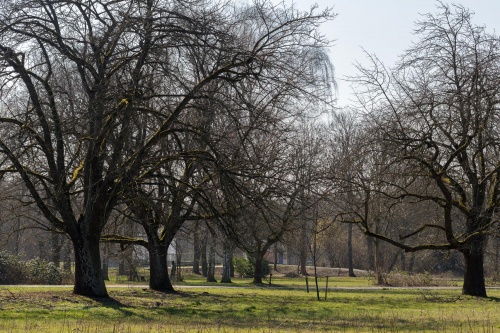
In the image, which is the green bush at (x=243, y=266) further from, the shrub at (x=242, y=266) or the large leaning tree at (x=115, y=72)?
the large leaning tree at (x=115, y=72)

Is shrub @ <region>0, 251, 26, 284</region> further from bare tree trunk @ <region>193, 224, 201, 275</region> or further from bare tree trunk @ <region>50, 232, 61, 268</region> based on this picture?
bare tree trunk @ <region>193, 224, 201, 275</region>

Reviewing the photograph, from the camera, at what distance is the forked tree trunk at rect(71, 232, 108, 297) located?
21.6m

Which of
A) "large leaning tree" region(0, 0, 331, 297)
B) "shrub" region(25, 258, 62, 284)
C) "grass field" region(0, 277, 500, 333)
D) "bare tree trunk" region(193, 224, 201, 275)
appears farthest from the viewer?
"shrub" region(25, 258, 62, 284)

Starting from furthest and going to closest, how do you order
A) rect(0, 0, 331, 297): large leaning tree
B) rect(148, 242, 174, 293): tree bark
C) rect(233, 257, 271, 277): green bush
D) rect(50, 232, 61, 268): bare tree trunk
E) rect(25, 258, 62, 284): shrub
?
rect(233, 257, 271, 277): green bush, rect(25, 258, 62, 284): shrub, rect(148, 242, 174, 293): tree bark, rect(50, 232, 61, 268): bare tree trunk, rect(0, 0, 331, 297): large leaning tree

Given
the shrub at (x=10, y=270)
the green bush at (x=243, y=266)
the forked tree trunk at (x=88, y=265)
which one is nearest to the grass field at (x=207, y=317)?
the forked tree trunk at (x=88, y=265)

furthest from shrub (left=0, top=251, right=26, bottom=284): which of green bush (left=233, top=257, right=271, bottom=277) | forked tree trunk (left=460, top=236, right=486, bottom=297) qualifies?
forked tree trunk (left=460, top=236, right=486, bottom=297)

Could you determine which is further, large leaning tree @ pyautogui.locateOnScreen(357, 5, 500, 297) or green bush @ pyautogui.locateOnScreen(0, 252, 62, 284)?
green bush @ pyautogui.locateOnScreen(0, 252, 62, 284)

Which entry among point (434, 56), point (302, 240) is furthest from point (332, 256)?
point (434, 56)

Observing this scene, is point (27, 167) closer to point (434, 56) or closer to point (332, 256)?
point (434, 56)

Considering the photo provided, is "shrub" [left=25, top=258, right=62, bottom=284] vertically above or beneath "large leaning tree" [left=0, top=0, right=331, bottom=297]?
beneath

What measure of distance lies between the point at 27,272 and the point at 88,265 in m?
17.2

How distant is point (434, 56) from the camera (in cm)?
2616

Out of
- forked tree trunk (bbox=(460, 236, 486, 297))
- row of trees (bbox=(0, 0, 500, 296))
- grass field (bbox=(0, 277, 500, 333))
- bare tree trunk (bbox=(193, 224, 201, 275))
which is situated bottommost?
grass field (bbox=(0, 277, 500, 333))

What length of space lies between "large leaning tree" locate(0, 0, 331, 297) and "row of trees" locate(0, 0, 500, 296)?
0.06m
